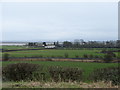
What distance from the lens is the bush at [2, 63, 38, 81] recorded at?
33.9 feet

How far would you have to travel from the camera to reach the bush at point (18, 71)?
33.9 ft

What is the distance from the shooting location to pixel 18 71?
1033 centimetres

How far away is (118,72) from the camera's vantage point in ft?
30.6

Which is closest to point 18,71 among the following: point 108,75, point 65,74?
point 65,74

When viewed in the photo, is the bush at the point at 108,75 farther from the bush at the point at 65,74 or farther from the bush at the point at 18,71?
the bush at the point at 18,71

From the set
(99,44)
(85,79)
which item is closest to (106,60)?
(85,79)

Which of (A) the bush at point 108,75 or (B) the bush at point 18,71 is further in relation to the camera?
(B) the bush at point 18,71

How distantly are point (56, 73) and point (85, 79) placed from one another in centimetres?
209

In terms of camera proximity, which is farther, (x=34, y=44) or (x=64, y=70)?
(x=34, y=44)

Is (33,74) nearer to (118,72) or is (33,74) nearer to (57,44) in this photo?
(118,72)

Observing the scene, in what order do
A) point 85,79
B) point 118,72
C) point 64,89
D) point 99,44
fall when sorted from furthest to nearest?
point 99,44
point 85,79
point 118,72
point 64,89

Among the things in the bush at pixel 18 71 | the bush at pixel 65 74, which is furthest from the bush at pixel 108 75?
the bush at pixel 18 71

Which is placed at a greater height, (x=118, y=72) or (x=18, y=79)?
(x=118, y=72)

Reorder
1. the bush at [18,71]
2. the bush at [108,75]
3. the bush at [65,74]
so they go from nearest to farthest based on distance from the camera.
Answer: the bush at [108,75], the bush at [65,74], the bush at [18,71]
